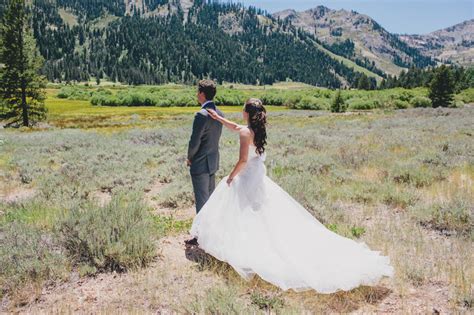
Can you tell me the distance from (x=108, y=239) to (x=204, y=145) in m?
2.22

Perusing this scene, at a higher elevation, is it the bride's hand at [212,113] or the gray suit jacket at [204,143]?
the bride's hand at [212,113]

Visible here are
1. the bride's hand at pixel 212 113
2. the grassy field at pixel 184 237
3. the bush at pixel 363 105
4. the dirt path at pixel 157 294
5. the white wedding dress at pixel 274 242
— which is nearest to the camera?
the dirt path at pixel 157 294

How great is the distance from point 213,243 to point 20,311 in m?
2.75

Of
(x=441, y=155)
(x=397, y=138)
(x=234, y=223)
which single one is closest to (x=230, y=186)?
(x=234, y=223)

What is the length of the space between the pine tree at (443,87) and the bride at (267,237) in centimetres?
8054

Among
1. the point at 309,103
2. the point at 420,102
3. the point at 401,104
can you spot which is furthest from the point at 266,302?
the point at 309,103

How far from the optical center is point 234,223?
5.61 m

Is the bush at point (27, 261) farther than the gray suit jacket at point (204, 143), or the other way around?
the gray suit jacket at point (204, 143)

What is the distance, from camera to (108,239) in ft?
18.4

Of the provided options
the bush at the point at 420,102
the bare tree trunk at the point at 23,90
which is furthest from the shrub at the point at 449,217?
the bush at the point at 420,102

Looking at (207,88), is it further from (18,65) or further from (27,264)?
(18,65)

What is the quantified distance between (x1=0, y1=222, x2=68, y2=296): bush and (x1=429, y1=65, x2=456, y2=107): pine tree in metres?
82.9

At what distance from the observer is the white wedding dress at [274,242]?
15.9ft

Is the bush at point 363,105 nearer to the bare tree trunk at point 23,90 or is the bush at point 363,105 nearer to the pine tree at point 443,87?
the pine tree at point 443,87
